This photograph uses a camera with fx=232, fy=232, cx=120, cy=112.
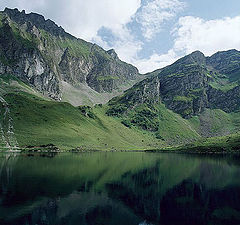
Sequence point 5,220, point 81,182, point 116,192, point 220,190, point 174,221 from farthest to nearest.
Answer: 1. point 81,182
2. point 220,190
3. point 116,192
4. point 174,221
5. point 5,220

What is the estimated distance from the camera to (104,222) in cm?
4116

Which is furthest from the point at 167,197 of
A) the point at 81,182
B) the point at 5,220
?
the point at 5,220

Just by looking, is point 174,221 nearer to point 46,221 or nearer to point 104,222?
point 104,222

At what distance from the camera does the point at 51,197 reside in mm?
55250

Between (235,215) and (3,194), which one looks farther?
(3,194)

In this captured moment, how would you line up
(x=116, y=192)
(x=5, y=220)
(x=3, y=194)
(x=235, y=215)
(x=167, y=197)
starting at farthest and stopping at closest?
1. (x=116, y=192)
2. (x=167, y=197)
3. (x=3, y=194)
4. (x=235, y=215)
5. (x=5, y=220)

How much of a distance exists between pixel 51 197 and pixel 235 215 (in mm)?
40247

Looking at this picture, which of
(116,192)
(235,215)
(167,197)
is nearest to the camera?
(235,215)

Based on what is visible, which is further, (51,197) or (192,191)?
(192,191)

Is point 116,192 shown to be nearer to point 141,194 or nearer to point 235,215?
point 141,194

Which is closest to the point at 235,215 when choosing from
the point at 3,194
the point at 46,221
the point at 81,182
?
the point at 46,221

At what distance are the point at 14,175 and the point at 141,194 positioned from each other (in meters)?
44.6

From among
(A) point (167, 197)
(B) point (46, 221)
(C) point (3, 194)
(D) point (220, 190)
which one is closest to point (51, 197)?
(C) point (3, 194)

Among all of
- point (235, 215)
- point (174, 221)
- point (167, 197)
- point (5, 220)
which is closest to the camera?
point (5, 220)
